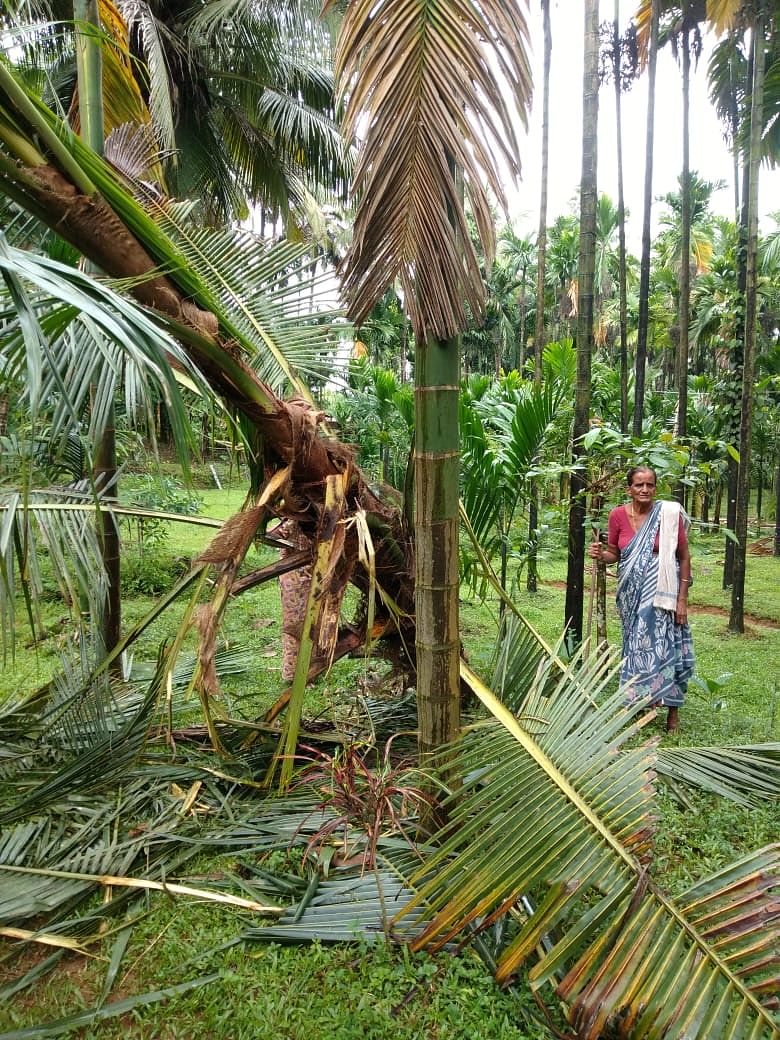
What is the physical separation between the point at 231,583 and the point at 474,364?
30.6 meters

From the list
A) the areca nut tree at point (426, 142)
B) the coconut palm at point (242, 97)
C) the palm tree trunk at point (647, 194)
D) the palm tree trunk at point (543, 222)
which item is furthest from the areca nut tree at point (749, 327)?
the areca nut tree at point (426, 142)

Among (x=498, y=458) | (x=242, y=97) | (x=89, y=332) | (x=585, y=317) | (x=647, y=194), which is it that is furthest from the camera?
(x=242, y=97)

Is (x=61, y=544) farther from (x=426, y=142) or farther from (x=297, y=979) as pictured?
(x=426, y=142)

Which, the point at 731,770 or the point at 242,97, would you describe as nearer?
the point at 731,770

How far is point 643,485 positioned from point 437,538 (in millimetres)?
2030

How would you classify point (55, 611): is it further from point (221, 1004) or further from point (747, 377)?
point (747, 377)

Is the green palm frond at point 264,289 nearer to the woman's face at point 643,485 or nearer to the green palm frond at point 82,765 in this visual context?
the green palm frond at point 82,765

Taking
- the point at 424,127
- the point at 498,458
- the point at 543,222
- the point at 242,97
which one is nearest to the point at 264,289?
the point at 498,458

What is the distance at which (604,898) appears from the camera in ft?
4.99

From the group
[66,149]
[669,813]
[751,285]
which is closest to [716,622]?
[751,285]

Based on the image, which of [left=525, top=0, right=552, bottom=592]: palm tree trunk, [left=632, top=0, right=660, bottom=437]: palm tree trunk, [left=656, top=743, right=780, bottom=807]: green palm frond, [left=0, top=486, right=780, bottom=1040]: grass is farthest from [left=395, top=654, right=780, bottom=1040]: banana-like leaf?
[left=632, top=0, right=660, bottom=437]: palm tree trunk

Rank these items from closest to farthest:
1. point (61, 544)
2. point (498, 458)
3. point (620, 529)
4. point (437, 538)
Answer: point (437, 538) < point (61, 544) < point (498, 458) < point (620, 529)

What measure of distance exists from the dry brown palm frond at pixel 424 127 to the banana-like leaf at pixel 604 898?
1.24m

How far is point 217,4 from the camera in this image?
7.75 meters
